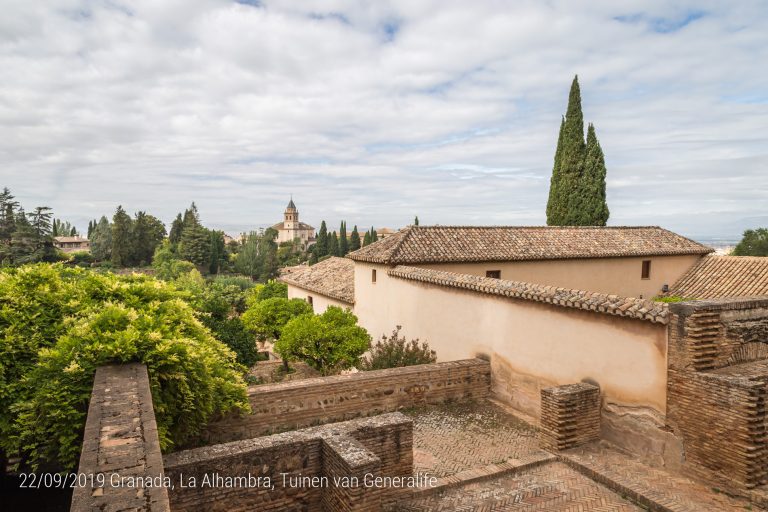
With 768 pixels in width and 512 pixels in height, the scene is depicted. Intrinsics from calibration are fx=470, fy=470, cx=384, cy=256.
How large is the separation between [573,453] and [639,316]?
2314 millimetres

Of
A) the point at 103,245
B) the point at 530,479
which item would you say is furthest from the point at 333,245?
the point at 530,479

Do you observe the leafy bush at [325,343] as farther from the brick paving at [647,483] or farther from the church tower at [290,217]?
the church tower at [290,217]

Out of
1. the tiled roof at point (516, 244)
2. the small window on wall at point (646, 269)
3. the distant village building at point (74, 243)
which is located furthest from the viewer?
the distant village building at point (74, 243)

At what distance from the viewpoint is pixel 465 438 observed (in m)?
7.80

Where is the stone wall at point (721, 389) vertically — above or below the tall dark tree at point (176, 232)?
below

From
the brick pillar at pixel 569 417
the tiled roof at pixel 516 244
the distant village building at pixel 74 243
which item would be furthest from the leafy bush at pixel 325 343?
the distant village building at pixel 74 243

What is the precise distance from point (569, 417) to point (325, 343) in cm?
679

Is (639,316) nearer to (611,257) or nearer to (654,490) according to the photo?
(654,490)

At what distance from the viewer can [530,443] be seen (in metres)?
7.75

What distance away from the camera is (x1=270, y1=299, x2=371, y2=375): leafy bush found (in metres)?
12.3

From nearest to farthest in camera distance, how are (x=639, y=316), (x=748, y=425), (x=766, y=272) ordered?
(x=748, y=425) < (x=639, y=316) < (x=766, y=272)

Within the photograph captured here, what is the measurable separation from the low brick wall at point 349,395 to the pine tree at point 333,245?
62581mm

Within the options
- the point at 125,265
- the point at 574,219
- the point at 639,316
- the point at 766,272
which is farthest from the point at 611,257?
the point at 125,265

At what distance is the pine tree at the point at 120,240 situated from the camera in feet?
205
